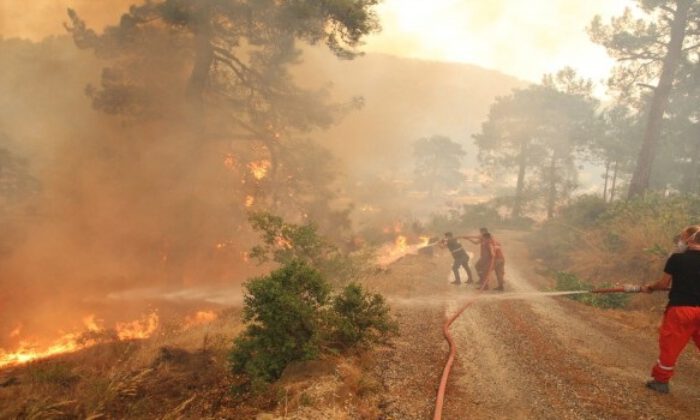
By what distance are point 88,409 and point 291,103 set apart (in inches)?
575

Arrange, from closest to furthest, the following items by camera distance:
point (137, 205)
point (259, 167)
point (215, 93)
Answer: point (215, 93)
point (137, 205)
point (259, 167)

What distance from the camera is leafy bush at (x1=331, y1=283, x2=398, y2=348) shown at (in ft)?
20.3

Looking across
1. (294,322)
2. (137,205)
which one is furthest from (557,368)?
(137,205)

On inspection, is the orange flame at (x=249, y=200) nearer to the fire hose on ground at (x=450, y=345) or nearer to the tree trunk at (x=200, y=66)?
the tree trunk at (x=200, y=66)

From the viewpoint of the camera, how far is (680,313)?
5.03 metres

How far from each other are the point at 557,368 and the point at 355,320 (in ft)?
9.90

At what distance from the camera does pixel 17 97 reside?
97.1 ft

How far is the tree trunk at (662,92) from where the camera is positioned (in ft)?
54.6

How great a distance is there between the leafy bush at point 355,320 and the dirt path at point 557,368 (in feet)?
4.40

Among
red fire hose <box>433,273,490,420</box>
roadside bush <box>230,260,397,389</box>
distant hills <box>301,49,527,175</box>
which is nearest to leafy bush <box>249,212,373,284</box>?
roadside bush <box>230,260,397,389</box>

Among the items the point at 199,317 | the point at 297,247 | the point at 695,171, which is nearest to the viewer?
the point at 297,247

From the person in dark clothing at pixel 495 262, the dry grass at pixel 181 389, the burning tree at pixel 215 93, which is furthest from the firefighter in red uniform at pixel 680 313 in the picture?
the burning tree at pixel 215 93

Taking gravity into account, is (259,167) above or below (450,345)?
above

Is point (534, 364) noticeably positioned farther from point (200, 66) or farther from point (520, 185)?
point (520, 185)
